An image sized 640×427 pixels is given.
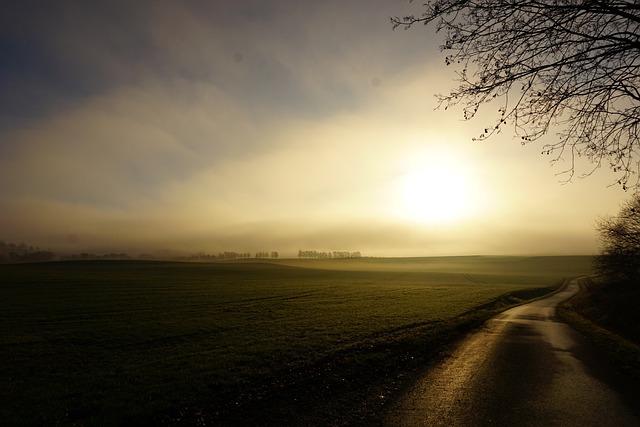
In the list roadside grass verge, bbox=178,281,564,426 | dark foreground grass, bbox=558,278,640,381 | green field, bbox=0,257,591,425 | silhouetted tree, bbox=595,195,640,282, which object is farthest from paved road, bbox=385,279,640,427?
silhouetted tree, bbox=595,195,640,282

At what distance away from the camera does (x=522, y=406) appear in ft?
28.9

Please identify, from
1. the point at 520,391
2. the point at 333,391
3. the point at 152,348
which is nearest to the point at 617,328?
the point at 520,391

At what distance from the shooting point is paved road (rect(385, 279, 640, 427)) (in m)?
8.03

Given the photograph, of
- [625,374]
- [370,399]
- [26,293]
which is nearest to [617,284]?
[625,374]

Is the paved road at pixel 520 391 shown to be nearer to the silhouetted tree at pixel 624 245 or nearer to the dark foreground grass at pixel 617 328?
the dark foreground grass at pixel 617 328

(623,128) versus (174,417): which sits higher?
(623,128)

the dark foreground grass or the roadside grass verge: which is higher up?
the roadside grass verge

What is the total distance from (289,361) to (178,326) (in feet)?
44.2

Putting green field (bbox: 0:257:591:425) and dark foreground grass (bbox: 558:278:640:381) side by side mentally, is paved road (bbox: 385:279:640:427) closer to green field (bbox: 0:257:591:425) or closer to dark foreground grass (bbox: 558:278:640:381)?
dark foreground grass (bbox: 558:278:640:381)

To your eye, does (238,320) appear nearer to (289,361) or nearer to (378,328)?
(378,328)

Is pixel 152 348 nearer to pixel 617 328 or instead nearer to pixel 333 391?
pixel 333 391

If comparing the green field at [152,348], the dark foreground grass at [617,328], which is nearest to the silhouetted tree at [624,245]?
the dark foreground grass at [617,328]

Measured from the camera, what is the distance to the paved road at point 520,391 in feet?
26.3

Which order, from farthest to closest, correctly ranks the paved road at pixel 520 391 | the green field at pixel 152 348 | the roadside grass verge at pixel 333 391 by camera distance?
the green field at pixel 152 348
the roadside grass verge at pixel 333 391
the paved road at pixel 520 391
